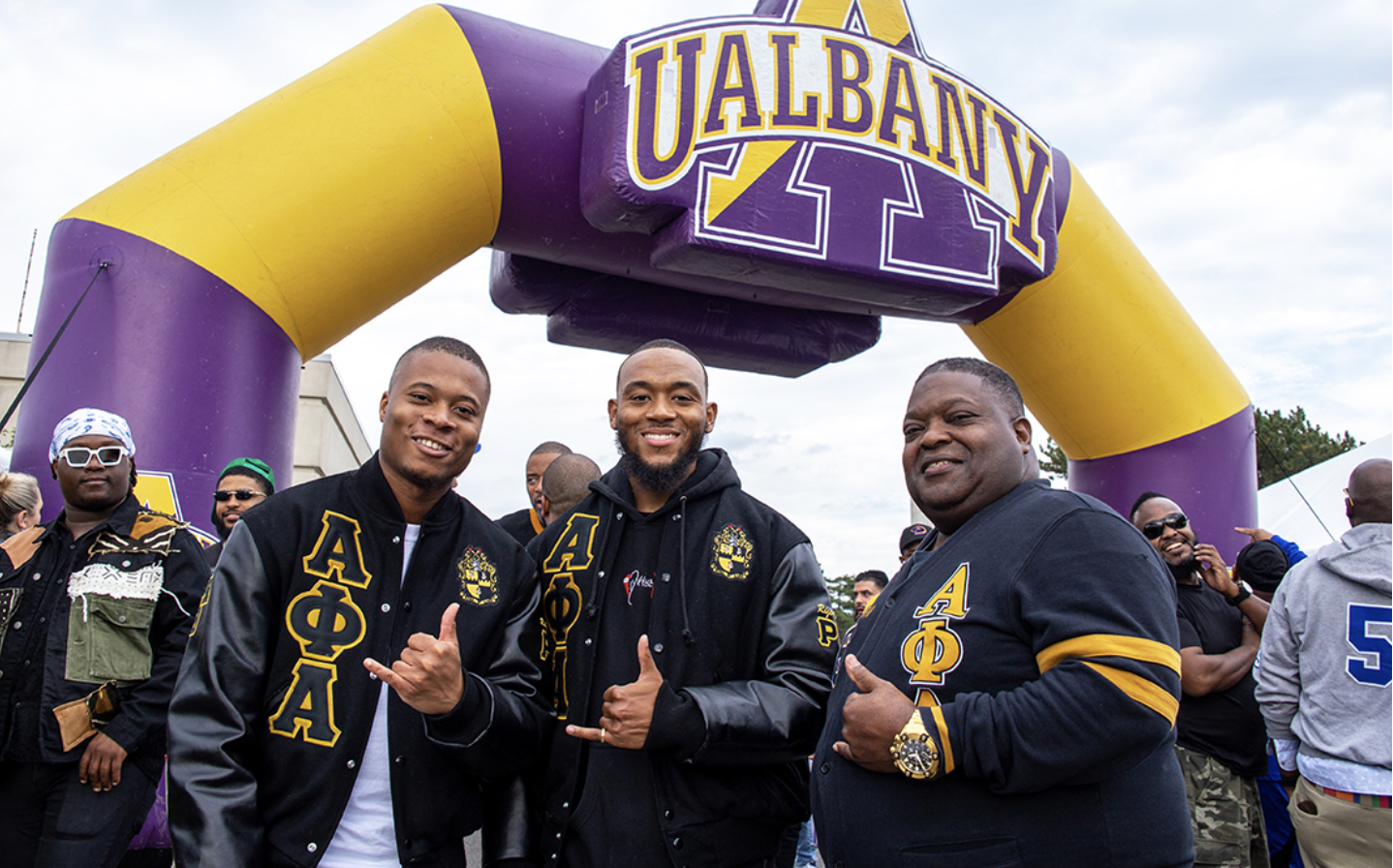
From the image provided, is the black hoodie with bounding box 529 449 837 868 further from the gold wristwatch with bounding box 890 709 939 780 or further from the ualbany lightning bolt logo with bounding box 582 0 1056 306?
the ualbany lightning bolt logo with bounding box 582 0 1056 306

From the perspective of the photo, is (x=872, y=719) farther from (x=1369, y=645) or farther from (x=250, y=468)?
(x=250, y=468)

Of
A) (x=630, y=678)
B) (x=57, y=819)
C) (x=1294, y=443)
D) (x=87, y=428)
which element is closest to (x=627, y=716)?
(x=630, y=678)

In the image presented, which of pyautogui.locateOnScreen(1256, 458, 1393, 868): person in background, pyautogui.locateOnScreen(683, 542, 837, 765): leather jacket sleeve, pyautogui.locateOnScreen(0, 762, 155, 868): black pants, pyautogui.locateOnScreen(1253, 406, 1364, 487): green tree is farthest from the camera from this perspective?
pyautogui.locateOnScreen(1253, 406, 1364, 487): green tree

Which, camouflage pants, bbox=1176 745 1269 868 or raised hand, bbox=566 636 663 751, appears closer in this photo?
raised hand, bbox=566 636 663 751

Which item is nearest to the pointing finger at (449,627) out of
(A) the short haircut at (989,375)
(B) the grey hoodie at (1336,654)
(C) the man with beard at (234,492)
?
(A) the short haircut at (989,375)

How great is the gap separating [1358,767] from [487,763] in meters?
2.67

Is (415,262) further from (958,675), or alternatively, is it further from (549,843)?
(958,675)

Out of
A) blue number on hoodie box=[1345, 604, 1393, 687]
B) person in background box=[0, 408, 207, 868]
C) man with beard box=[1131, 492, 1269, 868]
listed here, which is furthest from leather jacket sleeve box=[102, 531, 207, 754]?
blue number on hoodie box=[1345, 604, 1393, 687]

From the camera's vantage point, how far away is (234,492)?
360 centimetres

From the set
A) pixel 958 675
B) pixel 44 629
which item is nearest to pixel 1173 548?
pixel 958 675

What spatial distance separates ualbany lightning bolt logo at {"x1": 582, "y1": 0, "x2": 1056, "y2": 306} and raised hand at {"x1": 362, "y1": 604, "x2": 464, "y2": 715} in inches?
119

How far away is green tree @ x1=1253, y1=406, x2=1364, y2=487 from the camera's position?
1880cm

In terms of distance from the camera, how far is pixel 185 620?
296cm

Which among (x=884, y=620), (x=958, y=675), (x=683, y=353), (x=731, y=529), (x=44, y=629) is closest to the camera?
(x=958, y=675)
